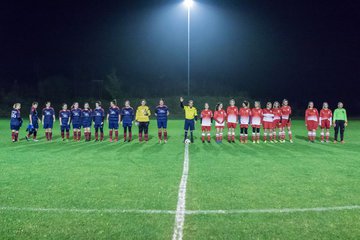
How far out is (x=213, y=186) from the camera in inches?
324

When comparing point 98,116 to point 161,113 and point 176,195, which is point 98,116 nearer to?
point 161,113

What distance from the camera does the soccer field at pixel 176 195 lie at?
553 cm

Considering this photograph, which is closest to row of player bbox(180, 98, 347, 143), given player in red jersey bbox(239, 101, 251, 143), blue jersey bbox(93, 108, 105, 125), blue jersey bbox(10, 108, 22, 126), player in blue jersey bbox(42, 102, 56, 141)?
player in red jersey bbox(239, 101, 251, 143)

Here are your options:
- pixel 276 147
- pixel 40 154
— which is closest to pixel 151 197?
pixel 40 154

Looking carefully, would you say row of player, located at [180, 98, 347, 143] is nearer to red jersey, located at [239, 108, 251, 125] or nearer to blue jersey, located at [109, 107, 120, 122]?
red jersey, located at [239, 108, 251, 125]

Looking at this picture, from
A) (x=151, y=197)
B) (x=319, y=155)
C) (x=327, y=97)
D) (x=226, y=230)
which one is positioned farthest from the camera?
(x=327, y=97)

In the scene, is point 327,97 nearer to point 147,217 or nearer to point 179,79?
point 179,79

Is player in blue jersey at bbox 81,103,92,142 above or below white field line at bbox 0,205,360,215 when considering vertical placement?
above

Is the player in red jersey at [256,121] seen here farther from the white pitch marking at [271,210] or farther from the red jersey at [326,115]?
the white pitch marking at [271,210]

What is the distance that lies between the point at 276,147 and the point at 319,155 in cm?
248

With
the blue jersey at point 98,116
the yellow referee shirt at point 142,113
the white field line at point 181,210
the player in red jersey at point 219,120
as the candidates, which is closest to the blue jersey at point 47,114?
the blue jersey at point 98,116

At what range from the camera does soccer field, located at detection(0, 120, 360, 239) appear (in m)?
5.53

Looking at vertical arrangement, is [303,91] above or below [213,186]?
above

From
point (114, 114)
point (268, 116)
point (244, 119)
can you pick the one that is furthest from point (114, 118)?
point (268, 116)
